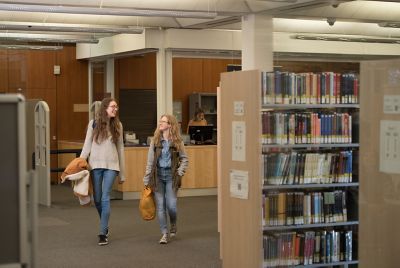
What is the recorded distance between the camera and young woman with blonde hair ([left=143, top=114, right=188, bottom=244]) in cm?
879

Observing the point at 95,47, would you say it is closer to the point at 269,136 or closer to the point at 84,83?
the point at 84,83

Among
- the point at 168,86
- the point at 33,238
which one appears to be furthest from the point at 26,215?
the point at 168,86

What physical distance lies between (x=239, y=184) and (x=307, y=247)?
2.83 ft

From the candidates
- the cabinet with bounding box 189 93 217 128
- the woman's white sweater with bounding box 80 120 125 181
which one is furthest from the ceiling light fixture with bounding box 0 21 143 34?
the cabinet with bounding box 189 93 217 128

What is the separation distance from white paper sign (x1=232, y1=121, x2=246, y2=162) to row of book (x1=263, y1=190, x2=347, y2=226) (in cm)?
40

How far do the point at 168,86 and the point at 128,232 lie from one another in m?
4.23

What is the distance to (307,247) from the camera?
6645mm

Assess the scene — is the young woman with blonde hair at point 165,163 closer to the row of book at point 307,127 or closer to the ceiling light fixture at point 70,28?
the row of book at point 307,127

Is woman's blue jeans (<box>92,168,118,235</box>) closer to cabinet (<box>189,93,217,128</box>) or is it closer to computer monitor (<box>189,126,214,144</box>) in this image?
computer monitor (<box>189,126,214,144</box>)

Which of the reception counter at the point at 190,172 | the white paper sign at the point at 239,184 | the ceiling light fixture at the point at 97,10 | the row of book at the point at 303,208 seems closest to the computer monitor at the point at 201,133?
the reception counter at the point at 190,172

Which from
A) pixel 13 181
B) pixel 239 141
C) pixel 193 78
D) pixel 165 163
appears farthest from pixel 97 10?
pixel 193 78

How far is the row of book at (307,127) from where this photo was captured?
6340 mm

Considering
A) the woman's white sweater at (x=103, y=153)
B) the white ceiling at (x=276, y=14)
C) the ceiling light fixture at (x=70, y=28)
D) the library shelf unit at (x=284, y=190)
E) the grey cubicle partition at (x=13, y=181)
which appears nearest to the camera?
the grey cubicle partition at (x=13, y=181)

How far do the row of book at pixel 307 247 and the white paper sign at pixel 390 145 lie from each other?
133 cm
